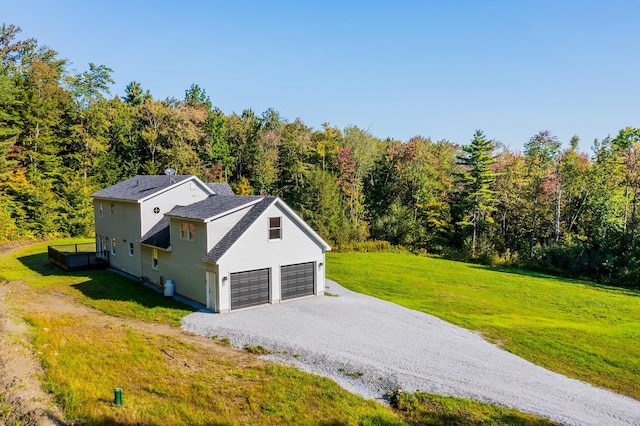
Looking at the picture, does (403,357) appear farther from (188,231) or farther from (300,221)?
(188,231)

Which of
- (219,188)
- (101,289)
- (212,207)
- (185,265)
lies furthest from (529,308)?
(101,289)

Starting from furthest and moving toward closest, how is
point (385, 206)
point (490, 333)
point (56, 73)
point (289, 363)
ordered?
point (385, 206) → point (56, 73) → point (490, 333) → point (289, 363)

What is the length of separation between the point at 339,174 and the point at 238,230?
3213cm

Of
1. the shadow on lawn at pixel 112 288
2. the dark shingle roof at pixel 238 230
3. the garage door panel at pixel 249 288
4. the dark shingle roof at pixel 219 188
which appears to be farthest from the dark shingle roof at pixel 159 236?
the garage door panel at pixel 249 288

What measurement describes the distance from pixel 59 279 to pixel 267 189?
30.6 metres

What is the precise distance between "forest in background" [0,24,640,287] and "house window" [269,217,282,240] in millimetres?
22238

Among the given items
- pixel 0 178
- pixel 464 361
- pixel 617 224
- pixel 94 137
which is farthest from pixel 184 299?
pixel 617 224

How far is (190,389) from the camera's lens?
11227 mm

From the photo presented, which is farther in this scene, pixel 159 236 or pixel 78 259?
pixel 78 259

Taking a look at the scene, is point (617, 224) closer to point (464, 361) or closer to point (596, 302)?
point (596, 302)

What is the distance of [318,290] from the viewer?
2311 centimetres

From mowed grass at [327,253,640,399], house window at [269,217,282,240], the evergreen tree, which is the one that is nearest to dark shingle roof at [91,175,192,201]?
house window at [269,217,282,240]

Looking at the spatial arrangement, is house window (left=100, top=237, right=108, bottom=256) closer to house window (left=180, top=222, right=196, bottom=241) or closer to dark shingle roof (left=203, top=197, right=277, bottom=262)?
house window (left=180, top=222, right=196, bottom=241)

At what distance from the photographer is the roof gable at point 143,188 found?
2577cm
